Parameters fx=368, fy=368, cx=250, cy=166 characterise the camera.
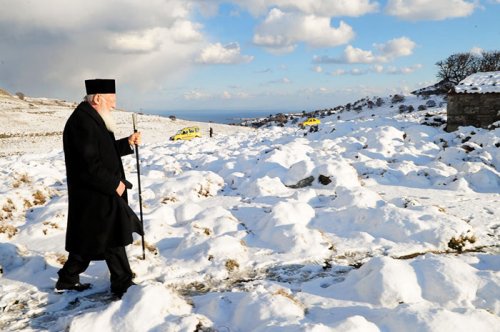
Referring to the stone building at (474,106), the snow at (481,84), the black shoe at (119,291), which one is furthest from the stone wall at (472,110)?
the black shoe at (119,291)

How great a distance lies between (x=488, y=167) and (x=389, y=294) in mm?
7223

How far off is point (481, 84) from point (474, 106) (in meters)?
1.47

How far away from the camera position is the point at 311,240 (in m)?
5.70

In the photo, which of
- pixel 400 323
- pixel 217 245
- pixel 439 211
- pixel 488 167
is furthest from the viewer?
pixel 488 167

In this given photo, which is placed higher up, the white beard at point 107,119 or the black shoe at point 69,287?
the white beard at point 107,119

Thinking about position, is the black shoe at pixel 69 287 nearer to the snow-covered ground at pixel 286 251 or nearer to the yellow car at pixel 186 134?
the snow-covered ground at pixel 286 251

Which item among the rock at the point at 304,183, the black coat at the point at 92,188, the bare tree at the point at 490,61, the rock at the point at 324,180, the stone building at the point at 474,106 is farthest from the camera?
the bare tree at the point at 490,61

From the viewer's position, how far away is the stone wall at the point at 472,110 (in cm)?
1634

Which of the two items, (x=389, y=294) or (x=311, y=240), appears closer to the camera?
(x=389, y=294)

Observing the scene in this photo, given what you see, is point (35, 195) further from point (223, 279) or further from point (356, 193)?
point (356, 193)

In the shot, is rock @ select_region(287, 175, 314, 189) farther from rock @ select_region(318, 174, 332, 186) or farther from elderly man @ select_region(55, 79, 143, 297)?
elderly man @ select_region(55, 79, 143, 297)

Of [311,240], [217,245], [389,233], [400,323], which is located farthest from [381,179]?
[400,323]

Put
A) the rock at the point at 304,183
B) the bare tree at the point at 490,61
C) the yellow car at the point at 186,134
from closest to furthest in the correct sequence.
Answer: the rock at the point at 304,183, the yellow car at the point at 186,134, the bare tree at the point at 490,61

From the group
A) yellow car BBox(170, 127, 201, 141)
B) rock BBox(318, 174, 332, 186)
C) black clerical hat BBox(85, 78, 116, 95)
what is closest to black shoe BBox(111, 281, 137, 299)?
black clerical hat BBox(85, 78, 116, 95)
